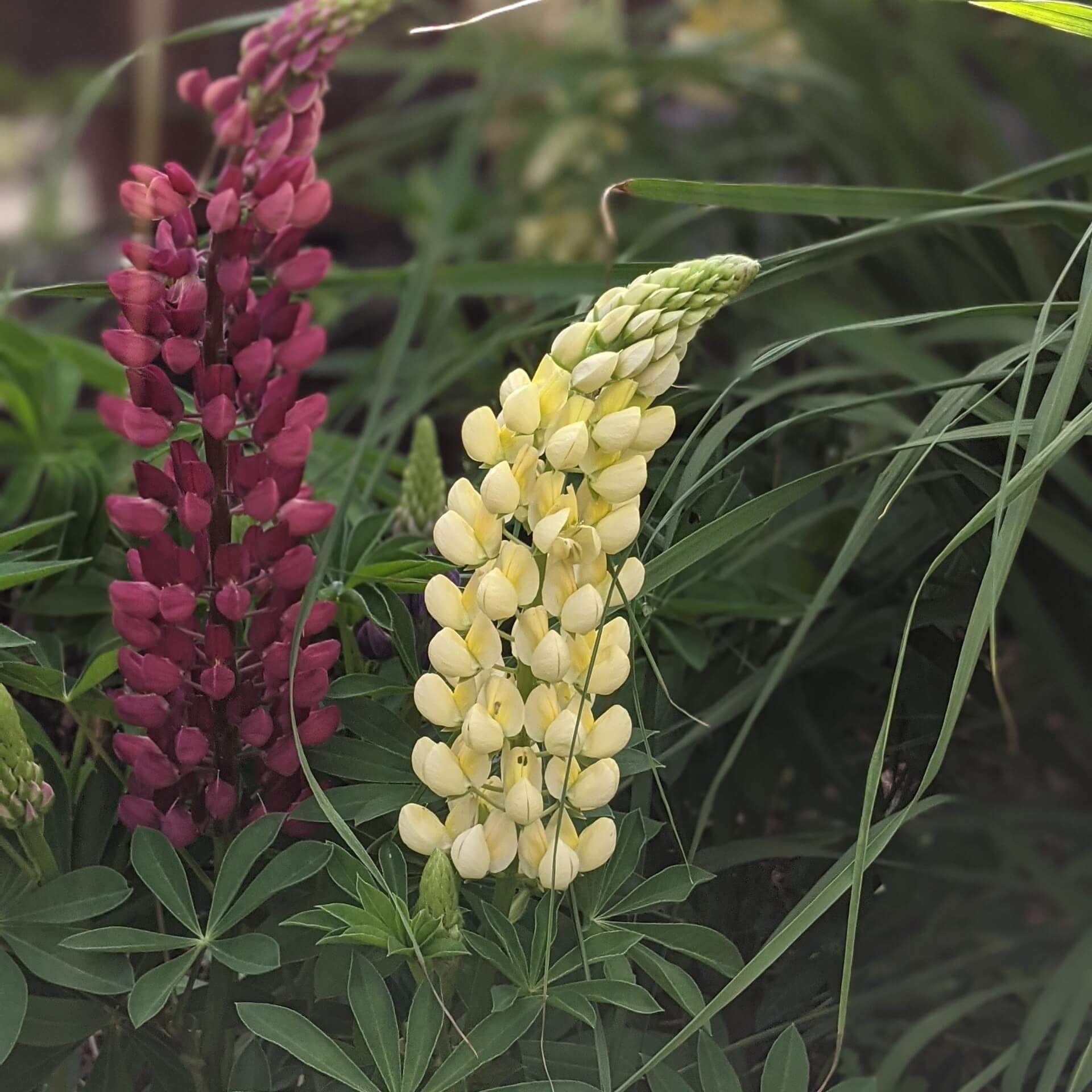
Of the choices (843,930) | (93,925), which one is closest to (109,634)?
(93,925)

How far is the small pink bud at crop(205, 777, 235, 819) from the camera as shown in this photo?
0.97 ft

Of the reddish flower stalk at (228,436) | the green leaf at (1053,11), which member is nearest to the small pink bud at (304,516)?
the reddish flower stalk at (228,436)

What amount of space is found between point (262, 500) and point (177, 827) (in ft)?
0.28

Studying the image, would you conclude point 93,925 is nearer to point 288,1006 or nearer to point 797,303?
point 288,1006

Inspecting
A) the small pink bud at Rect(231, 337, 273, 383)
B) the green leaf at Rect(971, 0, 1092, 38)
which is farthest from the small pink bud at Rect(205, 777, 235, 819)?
the green leaf at Rect(971, 0, 1092, 38)

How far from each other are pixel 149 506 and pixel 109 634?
116 mm

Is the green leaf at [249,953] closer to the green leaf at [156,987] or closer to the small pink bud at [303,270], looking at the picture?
the green leaf at [156,987]

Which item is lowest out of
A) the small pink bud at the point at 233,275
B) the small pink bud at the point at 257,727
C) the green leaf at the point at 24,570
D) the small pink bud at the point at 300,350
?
the small pink bud at the point at 257,727

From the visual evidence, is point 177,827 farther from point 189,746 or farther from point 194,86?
point 194,86

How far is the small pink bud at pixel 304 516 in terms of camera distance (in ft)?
0.96

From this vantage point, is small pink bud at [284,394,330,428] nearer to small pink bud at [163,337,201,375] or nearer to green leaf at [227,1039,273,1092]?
small pink bud at [163,337,201,375]

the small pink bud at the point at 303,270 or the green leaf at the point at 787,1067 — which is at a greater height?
the small pink bud at the point at 303,270

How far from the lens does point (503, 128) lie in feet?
3.46

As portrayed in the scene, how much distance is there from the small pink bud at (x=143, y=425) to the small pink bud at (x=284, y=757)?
82 mm
